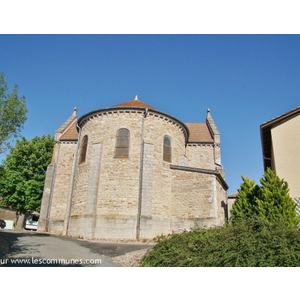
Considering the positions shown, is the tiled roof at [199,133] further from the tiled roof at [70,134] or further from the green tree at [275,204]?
the green tree at [275,204]

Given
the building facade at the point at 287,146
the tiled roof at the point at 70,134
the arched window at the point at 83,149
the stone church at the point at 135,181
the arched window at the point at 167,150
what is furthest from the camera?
the tiled roof at the point at 70,134

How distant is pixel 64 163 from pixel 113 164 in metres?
8.19

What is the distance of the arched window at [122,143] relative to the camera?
1823 centimetres

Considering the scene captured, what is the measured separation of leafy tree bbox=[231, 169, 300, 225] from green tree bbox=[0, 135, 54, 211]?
22300mm

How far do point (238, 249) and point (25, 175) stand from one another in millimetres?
27268

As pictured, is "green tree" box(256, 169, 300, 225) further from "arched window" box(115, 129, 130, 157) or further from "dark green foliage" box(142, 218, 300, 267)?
"arched window" box(115, 129, 130, 157)

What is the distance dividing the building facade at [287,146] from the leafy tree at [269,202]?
1.80m

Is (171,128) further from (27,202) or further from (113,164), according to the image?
(27,202)

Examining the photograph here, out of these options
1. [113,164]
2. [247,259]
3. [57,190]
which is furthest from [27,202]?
[247,259]

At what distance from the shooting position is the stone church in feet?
54.4

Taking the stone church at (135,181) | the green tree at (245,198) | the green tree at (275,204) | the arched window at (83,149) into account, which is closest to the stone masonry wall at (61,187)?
the stone church at (135,181)

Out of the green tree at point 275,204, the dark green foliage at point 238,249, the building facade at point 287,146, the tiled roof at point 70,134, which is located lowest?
the dark green foliage at point 238,249

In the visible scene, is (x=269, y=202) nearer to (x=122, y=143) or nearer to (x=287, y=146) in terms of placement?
(x=287, y=146)

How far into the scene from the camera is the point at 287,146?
13977 mm
